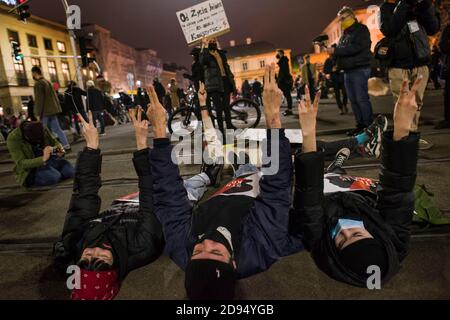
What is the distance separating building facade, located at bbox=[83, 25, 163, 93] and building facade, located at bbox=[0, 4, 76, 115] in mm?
4478

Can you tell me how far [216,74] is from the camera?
650 cm

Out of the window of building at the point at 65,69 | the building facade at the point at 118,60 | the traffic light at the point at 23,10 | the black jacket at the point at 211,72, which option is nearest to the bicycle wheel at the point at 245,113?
the black jacket at the point at 211,72

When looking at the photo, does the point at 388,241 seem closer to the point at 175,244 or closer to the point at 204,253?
the point at 204,253

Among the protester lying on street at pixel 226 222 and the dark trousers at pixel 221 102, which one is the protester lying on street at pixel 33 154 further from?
the protester lying on street at pixel 226 222

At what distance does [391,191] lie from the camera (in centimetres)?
196

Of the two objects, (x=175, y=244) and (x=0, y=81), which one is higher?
(x=0, y=81)

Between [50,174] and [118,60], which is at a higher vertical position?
[118,60]

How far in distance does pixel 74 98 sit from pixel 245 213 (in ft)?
34.0

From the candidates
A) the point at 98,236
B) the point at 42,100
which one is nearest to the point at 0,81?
the point at 42,100

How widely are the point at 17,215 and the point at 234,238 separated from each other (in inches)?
113

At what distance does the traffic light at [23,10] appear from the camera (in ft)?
40.1

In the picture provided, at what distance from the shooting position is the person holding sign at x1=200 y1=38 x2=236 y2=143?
6473 millimetres

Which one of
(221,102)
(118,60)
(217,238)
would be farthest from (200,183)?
(118,60)

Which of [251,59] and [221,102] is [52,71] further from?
[251,59]
